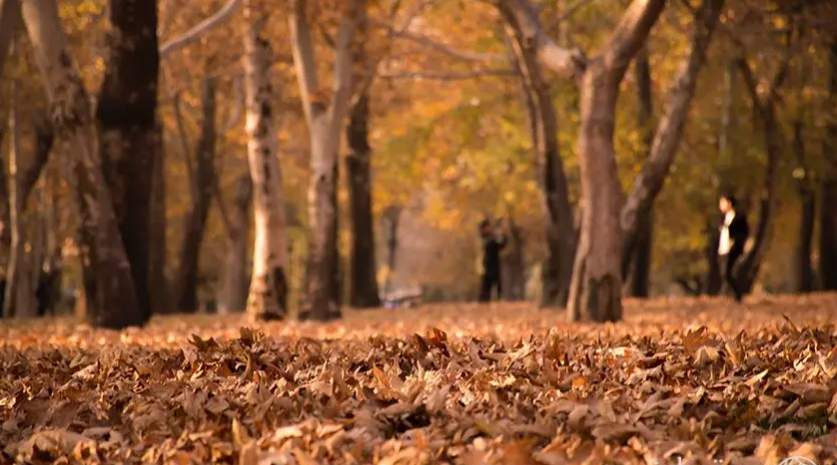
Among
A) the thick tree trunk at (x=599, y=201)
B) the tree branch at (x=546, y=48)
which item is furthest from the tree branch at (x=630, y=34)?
the tree branch at (x=546, y=48)

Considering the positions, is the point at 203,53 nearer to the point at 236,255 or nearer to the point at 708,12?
the point at 236,255

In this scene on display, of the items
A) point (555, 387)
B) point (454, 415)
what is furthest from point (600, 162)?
point (454, 415)

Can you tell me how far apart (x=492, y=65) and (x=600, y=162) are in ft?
55.3

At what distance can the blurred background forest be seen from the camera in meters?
23.7

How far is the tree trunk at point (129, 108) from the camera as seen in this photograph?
16.4 meters

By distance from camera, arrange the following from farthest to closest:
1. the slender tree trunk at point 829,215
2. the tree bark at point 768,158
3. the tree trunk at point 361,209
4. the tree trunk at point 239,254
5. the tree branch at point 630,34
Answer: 1. the tree trunk at point 239,254
2. the slender tree trunk at point 829,215
3. the tree trunk at point 361,209
4. the tree bark at point 768,158
5. the tree branch at point 630,34

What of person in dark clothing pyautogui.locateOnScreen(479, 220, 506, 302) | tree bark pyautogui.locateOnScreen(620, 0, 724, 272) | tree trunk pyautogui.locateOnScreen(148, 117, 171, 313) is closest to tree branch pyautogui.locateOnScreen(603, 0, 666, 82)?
tree bark pyautogui.locateOnScreen(620, 0, 724, 272)

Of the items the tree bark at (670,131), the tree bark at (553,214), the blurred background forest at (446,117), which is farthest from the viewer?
the blurred background forest at (446,117)

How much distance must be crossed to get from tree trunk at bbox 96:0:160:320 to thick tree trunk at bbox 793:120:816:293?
18114 millimetres

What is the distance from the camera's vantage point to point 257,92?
1897cm

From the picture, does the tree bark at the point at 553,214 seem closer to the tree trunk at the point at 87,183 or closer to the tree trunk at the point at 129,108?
the tree trunk at the point at 129,108

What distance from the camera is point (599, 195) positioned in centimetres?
1549

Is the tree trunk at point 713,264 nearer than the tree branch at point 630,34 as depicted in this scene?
No

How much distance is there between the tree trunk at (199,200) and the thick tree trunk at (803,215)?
12862 mm
